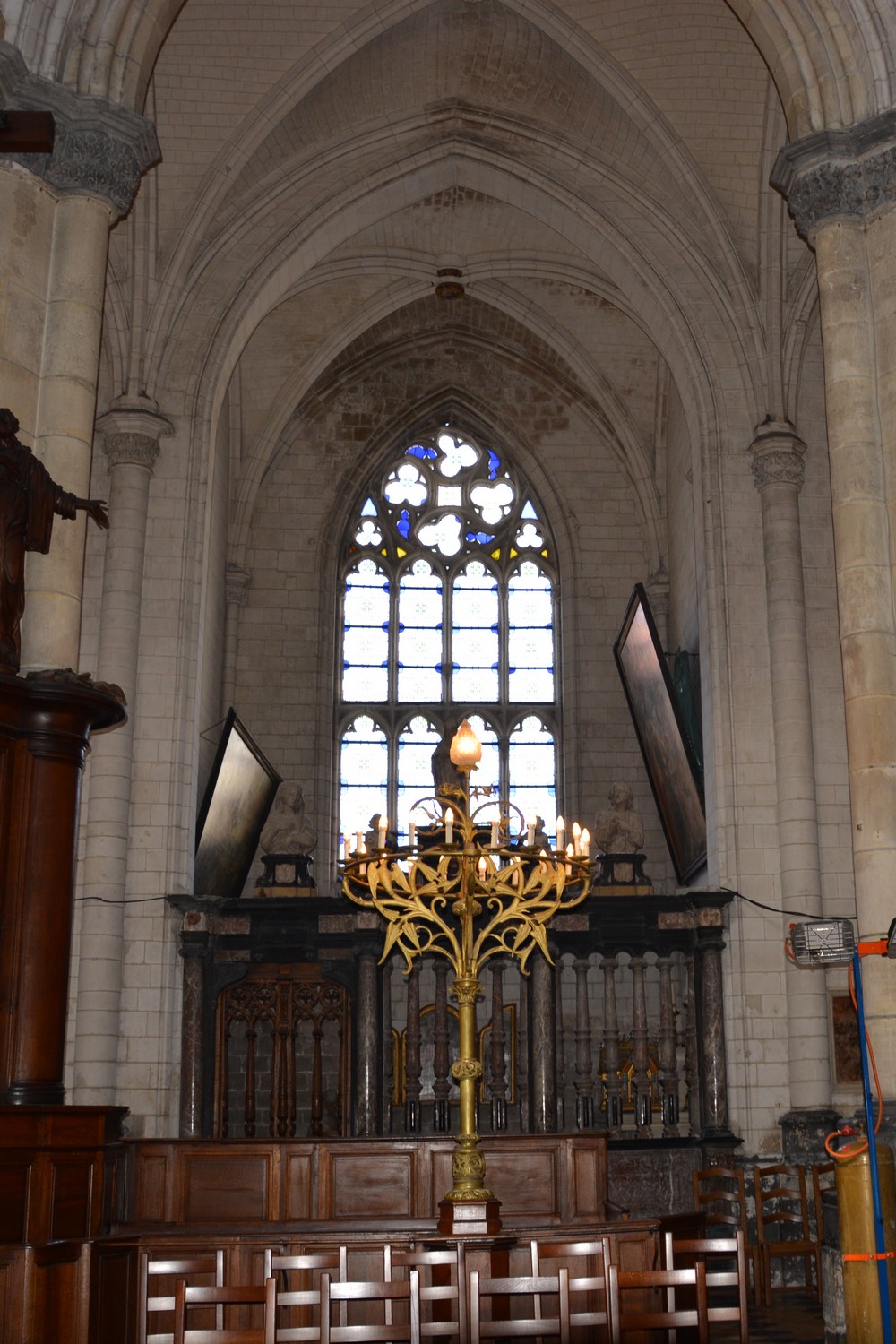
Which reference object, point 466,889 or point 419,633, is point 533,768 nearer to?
point 419,633

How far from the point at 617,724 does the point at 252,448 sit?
19.7 ft

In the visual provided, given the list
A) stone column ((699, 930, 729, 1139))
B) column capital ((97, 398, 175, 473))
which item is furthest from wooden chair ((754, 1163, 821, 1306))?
column capital ((97, 398, 175, 473))

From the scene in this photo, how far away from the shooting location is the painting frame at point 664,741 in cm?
1600

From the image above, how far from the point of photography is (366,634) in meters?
21.5

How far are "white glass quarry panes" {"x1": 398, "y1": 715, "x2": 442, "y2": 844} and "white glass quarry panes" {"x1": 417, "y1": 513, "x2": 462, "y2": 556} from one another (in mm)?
2497

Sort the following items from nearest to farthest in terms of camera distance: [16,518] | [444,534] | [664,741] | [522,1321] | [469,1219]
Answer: [522,1321]
[469,1219]
[16,518]
[664,741]
[444,534]

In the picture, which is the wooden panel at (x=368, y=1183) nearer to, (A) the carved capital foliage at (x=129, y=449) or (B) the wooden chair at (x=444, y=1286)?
(B) the wooden chair at (x=444, y=1286)

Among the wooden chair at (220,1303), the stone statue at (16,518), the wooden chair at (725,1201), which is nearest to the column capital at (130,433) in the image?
the stone statue at (16,518)

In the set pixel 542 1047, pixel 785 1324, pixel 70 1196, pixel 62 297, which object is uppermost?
pixel 62 297

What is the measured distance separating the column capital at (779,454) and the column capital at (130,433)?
5.89 m

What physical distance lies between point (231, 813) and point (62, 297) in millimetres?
7670

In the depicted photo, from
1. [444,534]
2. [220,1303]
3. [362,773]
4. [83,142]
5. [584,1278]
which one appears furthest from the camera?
[444,534]

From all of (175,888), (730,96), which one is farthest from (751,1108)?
(730,96)

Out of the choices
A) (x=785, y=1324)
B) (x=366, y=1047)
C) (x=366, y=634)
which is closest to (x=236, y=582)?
(x=366, y=634)
